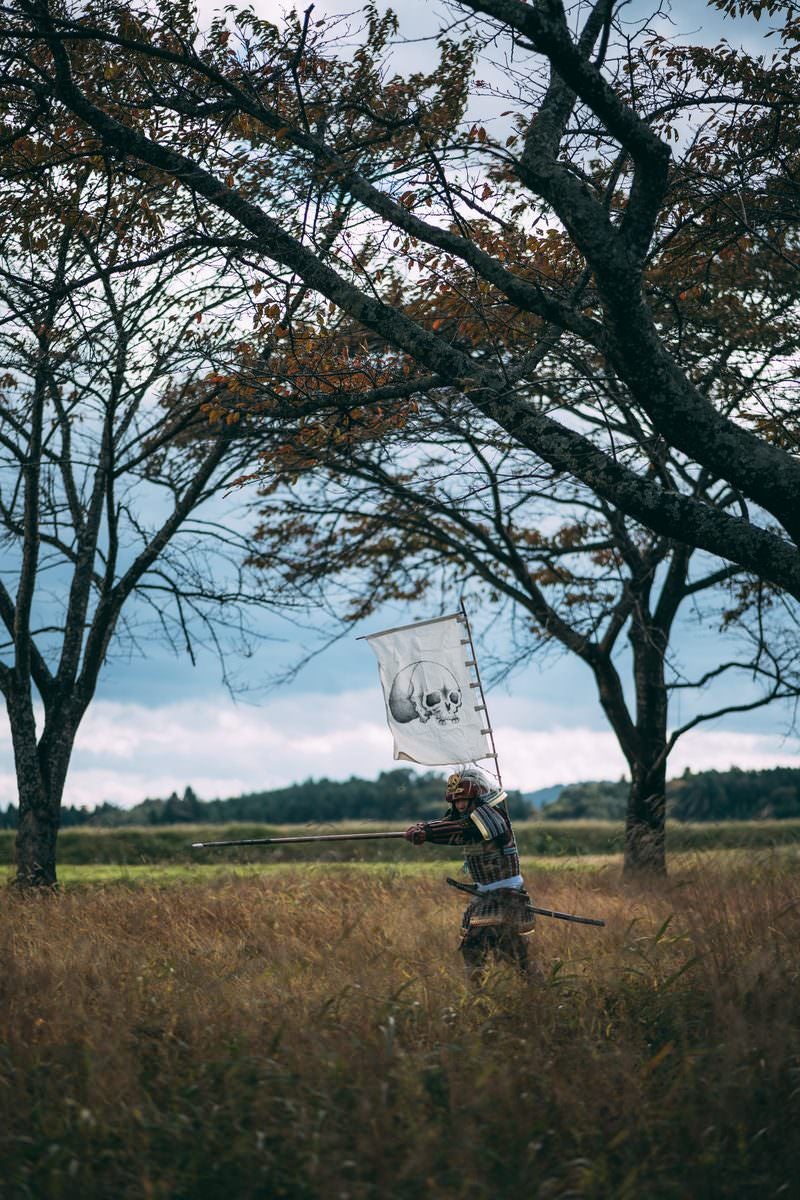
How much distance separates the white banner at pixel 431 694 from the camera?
31.4 ft

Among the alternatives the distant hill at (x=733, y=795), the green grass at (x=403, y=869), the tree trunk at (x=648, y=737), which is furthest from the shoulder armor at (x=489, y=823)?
the distant hill at (x=733, y=795)

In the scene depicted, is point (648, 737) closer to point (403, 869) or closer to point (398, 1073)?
point (403, 869)

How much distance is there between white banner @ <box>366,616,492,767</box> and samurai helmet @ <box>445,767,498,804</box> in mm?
1026

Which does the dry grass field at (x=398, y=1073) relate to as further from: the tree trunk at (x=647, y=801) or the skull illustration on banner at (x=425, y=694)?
the tree trunk at (x=647, y=801)

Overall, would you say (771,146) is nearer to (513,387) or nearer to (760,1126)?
(513,387)

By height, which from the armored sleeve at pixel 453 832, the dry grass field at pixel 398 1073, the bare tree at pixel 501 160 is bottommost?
the dry grass field at pixel 398 1073

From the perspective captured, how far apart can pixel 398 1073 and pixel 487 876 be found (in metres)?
3.18

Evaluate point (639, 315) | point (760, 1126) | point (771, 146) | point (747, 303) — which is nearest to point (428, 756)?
point (639, 315)

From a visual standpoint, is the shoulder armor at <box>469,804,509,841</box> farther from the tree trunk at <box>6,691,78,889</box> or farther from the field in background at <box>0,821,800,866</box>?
the field in background at <box>0,821,800,866</box>

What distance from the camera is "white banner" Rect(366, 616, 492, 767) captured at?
9578 millimetres

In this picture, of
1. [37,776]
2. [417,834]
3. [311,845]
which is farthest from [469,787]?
[311,845]

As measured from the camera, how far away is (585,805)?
40.9 metres

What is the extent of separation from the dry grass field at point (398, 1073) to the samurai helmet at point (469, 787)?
131cm

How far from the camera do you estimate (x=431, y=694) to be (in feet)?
32.0
